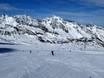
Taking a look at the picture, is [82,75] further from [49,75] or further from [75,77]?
[49,75]

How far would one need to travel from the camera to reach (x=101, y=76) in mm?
29750

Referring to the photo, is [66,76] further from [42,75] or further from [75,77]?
[42,75]

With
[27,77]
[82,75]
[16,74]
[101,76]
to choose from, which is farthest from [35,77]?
[101,76]

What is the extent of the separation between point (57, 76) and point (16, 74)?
523 cm

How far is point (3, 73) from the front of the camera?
28.3 meters

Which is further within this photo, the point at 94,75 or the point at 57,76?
the point at 94,75

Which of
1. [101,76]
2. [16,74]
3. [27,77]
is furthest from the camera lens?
[101,76]

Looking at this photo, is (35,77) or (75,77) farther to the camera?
(75,77)

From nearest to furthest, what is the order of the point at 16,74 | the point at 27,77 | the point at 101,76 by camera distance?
the point at 27,77
the point at 16,74
the point at 101,76

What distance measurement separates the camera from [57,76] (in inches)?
1110

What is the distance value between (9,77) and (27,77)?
2147 mm

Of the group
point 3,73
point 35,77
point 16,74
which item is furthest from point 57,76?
point 3,73

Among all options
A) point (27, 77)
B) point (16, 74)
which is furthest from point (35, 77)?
point (16, 74)

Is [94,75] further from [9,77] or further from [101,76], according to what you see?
[9,77]
